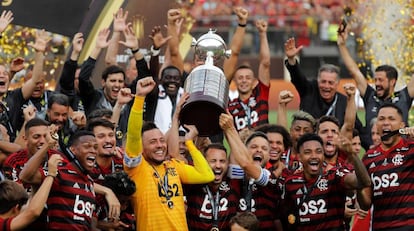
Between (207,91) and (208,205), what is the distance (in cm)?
151

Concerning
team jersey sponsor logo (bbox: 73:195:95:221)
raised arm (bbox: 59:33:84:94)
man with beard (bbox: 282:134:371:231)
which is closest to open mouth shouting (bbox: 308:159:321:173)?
man with beard (bbox: 282:134:371:231)

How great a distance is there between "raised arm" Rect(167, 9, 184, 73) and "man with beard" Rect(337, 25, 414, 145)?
6.25ft

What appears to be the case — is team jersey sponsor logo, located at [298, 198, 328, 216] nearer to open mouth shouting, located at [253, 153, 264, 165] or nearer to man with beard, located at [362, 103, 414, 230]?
man with beard, located at [362, 103, 414, 230]

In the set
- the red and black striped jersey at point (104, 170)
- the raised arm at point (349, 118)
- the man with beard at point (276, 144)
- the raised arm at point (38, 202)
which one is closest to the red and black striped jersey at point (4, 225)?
the raised arm at point (38, 202)

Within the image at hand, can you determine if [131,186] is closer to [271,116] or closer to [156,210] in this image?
[156,210]

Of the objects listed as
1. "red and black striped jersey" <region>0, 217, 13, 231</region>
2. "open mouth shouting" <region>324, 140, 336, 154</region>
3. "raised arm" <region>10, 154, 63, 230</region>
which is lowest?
"red and black striped jersey" <region>0, 217, 13, 231</region>

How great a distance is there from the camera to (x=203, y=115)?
10891 mm

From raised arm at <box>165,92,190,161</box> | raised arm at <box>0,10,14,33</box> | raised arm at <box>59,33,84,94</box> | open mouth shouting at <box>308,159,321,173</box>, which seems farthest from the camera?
raised arm at <box>59,33,84,94</box>

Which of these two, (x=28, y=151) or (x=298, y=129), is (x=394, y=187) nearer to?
(x=298, y=129)

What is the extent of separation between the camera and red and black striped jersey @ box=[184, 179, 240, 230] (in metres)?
11.5

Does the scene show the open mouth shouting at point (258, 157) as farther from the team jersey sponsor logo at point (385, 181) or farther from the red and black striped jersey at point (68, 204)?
the red and black striped jersey at point (68, 204)

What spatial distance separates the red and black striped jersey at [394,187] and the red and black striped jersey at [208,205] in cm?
134

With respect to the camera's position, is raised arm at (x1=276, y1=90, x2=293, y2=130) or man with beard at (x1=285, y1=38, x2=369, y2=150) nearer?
raised arm at (x1=276, y1=90, x2=293, y2=130)

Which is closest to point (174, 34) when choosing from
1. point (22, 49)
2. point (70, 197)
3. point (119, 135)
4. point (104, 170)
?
point (119, 135)
